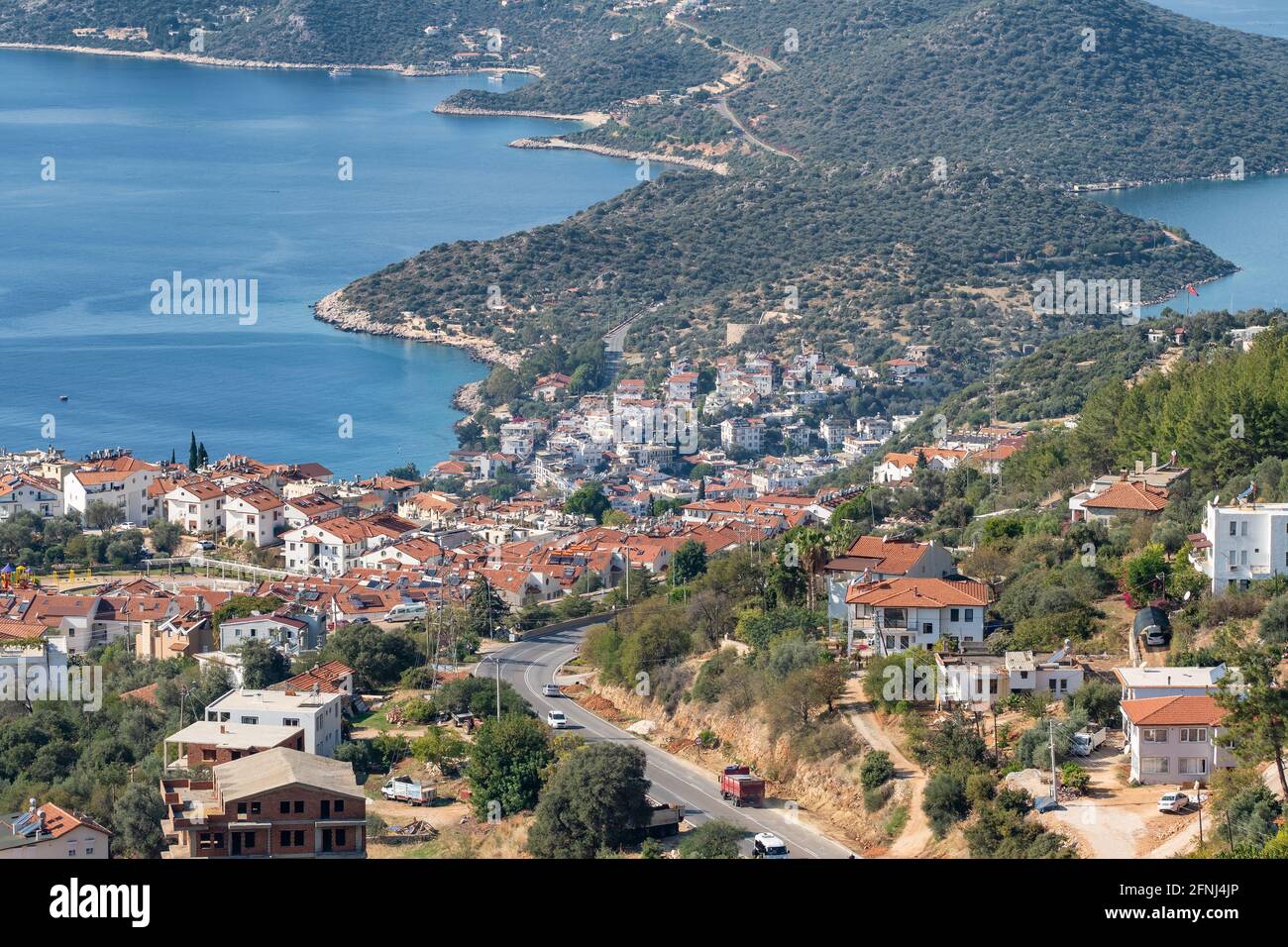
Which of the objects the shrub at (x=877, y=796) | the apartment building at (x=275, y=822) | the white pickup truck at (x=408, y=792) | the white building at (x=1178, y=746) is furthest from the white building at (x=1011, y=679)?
the apartment building at (x=275, y=822)

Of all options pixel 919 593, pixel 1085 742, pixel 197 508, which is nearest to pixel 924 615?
pixel 919 593

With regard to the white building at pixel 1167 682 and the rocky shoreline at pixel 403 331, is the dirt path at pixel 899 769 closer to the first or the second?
the white building at pixel 1167 682

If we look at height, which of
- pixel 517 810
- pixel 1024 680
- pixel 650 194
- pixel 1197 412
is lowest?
pixel 517 810

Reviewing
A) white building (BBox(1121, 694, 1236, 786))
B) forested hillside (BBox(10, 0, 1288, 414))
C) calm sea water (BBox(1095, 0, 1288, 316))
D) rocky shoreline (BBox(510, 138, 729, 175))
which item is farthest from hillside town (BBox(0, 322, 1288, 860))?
rocky shoreline (BBox(510, 138, 729, 175))

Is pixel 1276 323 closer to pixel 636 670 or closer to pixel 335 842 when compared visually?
pixel 636 670

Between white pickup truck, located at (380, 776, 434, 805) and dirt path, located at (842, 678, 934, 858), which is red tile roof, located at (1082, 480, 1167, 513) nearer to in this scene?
dirt path, located at (842, 678, 934, 858)
